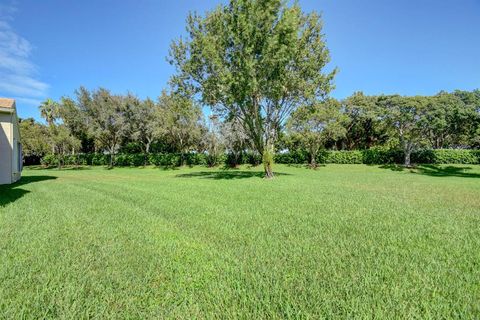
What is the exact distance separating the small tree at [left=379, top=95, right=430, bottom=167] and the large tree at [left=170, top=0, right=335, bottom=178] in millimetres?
15054

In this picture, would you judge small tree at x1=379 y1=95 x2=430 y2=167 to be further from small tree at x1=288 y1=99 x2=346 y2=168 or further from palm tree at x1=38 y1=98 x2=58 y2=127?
palm tree at x1=38 y1=98 x2=58 y2=127

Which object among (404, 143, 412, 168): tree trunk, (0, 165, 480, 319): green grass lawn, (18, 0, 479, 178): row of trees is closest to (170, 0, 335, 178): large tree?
(18, 0, 479, 178): row of trees

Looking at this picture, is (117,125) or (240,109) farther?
(117,125)

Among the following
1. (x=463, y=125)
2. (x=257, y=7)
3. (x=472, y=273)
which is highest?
(x=257, y=7)

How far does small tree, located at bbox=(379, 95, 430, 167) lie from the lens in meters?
28.8

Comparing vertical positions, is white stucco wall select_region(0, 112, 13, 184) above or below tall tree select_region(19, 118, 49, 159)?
below

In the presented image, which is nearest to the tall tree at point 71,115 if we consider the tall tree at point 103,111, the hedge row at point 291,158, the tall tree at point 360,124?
the tall tree at point 103,111

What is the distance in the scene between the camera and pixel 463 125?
28.2 metres

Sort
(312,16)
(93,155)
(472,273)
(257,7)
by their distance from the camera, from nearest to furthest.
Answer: (472,273) → (257,7) → (312,16) → (93,155)

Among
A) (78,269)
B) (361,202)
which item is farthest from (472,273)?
(361,202)

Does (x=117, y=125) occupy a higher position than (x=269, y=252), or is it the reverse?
(x=117, y=125)

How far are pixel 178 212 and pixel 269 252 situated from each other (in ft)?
12.4

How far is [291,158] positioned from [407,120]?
14921mm

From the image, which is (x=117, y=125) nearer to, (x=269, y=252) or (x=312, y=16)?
(x=312, y=16)
